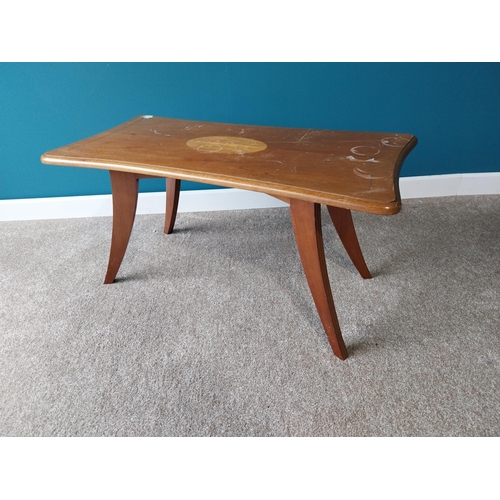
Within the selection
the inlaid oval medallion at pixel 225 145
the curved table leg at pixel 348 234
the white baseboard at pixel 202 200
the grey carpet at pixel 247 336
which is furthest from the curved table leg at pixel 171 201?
the curved table leg at pixel 348 234

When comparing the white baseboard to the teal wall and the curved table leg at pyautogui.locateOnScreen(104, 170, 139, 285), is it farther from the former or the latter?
the curved table leg at pyautogui.locateOnScreen(104, 170, 139, 285)

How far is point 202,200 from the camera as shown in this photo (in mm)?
2000

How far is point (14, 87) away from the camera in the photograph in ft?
5.69

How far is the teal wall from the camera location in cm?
174

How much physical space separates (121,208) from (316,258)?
0.67 metres

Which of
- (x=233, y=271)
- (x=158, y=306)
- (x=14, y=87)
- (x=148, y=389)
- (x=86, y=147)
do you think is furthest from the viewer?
(x=14, y=87)

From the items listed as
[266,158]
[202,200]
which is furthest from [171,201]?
[266,158]

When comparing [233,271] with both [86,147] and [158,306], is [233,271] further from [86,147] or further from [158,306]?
[86,147]

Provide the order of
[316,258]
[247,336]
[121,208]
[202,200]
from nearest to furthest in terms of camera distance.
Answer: [316,258] < [247,336] < [121,208] < [202,200]

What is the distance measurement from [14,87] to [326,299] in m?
1.58

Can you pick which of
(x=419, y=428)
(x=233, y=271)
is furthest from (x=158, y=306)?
(x=419, y=428)

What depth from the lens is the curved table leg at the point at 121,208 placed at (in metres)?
1.29

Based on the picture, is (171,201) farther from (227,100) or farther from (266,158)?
(266,158)

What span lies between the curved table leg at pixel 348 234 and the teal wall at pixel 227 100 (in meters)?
0.70
